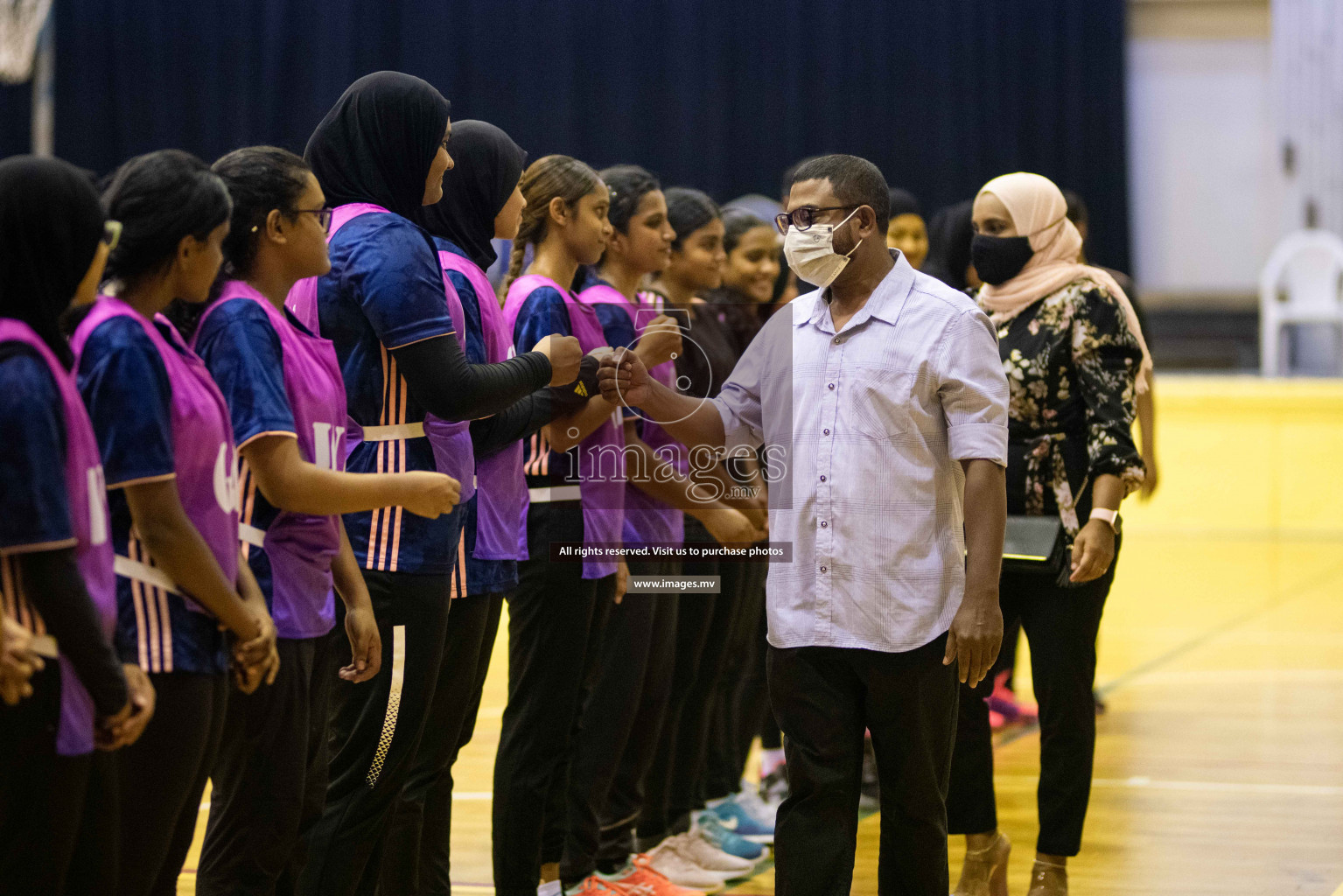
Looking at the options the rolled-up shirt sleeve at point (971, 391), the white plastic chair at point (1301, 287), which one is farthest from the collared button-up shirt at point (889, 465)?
the white plastic chair at point (1301, 287)

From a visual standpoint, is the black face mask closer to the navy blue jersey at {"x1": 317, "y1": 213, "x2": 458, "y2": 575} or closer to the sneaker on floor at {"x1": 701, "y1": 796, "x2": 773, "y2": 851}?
the navy blue jersey at {"x1": 317, "y1": 213, "x2": 458, "y2": 575}

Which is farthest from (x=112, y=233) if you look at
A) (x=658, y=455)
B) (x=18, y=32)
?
(x=18, y=32)

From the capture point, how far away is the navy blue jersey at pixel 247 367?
205 cm

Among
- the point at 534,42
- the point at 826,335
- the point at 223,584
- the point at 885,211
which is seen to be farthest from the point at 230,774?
the point at 534,42

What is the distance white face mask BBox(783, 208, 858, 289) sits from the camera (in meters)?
2.49

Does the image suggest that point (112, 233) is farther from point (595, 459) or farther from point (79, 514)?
point (595, 459)

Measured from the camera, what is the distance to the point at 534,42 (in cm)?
1241

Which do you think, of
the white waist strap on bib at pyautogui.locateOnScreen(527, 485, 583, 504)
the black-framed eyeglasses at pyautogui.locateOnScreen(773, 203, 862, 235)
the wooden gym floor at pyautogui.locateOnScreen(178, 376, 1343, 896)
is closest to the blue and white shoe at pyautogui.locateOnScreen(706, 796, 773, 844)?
the wooden gym floor at pyautogui.locateOnScreen(178, 376, 1343, 896)

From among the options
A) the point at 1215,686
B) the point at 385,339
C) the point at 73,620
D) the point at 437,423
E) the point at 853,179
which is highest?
the point at 853,179

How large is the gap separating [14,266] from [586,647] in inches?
60.6

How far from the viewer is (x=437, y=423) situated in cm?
242

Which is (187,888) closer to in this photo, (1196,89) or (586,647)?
(586,647)

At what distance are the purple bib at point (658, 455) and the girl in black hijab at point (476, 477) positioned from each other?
1.38 ft

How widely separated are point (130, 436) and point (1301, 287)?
408 inches
